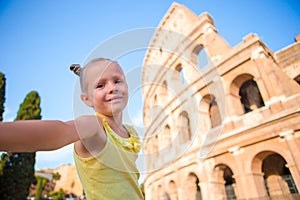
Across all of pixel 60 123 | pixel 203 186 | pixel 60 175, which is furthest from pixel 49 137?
pixel 60 175

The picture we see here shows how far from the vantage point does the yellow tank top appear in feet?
2.49

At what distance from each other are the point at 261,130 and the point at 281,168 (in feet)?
9.39

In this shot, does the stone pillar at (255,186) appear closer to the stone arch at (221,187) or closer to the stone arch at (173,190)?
the stone arch at (221,187)

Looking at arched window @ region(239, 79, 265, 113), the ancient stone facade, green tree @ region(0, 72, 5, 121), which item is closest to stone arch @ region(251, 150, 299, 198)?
the ancient stone facade

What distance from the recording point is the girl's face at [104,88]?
837mm

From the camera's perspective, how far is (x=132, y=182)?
0.89 metres

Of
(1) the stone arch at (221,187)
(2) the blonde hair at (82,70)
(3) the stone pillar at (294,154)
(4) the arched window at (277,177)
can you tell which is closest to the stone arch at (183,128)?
(2) the blonde hair at (82,70)

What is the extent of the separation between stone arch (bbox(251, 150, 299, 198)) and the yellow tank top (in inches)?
365

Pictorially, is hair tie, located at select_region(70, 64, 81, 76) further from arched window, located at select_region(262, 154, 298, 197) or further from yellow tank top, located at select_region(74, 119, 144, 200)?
arched window, located at select_region(262, 154, 298, 197)

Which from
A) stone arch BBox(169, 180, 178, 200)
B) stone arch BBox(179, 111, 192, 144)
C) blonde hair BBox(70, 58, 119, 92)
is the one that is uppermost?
stone arch BBox(169, 180, 178, 200)

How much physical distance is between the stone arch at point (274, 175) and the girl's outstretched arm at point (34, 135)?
9650 mm

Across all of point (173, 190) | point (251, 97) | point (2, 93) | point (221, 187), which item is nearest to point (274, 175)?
point (221, 187)

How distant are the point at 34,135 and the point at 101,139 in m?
0.25

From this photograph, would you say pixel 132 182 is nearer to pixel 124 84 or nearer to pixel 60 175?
pixel 124 84
